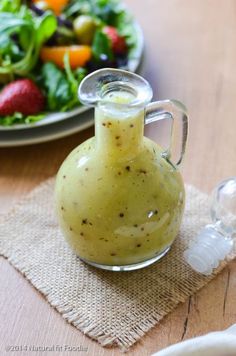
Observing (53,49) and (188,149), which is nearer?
(188,149)

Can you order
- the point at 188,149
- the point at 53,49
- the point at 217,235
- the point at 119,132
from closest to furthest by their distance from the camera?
1. the point at 119,132
2. the point at 217,235
3. the point at 188,149
4. the point at 53,49

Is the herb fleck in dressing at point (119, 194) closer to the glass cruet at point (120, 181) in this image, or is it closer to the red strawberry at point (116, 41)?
the glass cruet at point (120, 181)

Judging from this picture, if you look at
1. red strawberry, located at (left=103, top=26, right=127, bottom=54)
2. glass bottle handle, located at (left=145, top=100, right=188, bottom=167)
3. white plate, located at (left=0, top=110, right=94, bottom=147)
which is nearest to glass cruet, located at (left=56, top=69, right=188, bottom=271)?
glass bottle handle, located at (left=145, top=100, right=188, bottom=167)

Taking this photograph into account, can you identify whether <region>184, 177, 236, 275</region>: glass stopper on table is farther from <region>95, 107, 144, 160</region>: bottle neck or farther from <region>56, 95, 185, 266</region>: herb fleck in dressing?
<region>95, 107, 144, 160</region>: bottle neck

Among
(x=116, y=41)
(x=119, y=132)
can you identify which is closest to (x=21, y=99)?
(x=116, y=41)

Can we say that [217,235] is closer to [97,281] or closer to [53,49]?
[97,281]

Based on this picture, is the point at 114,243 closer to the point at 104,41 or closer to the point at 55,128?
the point at 55,128

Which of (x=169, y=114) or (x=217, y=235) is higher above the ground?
(x=169, y=114)
